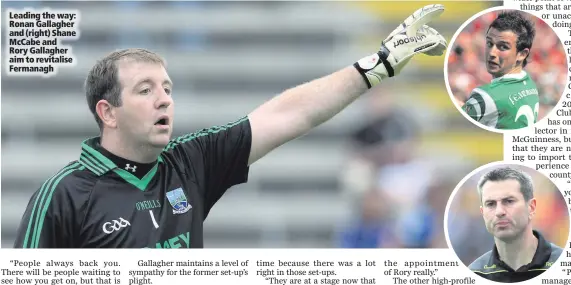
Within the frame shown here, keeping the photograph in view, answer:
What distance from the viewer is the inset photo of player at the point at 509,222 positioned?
4.11 meters

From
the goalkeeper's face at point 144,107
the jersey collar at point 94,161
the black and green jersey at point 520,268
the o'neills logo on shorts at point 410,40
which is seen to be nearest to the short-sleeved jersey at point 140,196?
the jersey collar at point 94,161

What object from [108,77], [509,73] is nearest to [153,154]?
[108,77]

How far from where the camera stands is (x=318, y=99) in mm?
3902

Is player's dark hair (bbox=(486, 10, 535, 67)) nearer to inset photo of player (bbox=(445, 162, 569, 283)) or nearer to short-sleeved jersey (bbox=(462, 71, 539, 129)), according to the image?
short-sleeved jersey (bbox=(462, 71, 539, 129))

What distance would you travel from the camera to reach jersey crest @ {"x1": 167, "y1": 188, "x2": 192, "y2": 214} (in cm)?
378

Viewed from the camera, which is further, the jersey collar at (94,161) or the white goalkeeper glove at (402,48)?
the white goalkeeper glove at (402,48)

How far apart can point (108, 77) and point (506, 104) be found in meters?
2.18

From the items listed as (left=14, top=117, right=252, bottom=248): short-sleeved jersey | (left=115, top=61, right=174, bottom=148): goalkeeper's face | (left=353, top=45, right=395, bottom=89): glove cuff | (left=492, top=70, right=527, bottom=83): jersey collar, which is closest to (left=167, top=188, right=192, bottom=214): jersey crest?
(left=14, top=117, right=252, bottom=248): short-sleeved jersey

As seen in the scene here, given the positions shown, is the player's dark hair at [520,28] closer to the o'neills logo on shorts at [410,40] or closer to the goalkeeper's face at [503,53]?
the goalkeeper's face at [503,53]

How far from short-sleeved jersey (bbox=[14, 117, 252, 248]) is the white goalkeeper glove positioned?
0.70 meters

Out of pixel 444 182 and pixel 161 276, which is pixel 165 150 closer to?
pixel 161 276

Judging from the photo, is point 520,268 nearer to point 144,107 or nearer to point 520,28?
point 520,28

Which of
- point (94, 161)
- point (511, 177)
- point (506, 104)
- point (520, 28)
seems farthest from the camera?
point (520, 28)

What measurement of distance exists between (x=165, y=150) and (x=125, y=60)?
0.49 m
